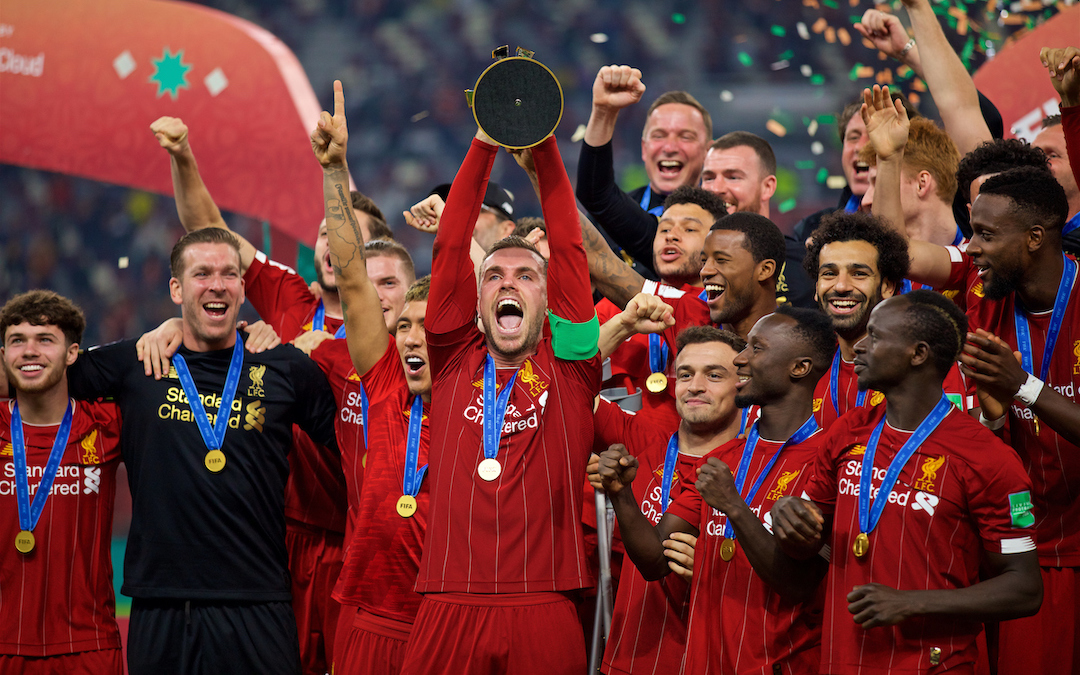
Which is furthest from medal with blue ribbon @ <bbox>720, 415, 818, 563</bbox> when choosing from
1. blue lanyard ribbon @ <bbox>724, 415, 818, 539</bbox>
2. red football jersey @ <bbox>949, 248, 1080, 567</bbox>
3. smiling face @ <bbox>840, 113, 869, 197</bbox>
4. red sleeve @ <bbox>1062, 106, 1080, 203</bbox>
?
smiling face @ <bbox>840, 113, 869, 197</bbox>

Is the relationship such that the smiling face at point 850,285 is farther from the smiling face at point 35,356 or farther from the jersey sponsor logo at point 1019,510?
the smiling face at point 35,356

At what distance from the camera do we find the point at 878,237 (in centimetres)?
364

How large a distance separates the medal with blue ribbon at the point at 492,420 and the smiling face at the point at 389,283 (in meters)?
1.52

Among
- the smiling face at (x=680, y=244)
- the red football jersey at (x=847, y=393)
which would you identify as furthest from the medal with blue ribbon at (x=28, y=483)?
the red football jersey at (x=847, y=393)

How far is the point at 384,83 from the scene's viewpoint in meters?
8.32

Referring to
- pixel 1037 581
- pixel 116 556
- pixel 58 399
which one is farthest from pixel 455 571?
pixel 116 556

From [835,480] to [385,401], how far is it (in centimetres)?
167

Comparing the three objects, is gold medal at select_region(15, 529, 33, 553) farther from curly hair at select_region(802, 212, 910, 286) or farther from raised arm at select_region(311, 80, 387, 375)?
curly hair at select_region(802, 212, 910, 286)

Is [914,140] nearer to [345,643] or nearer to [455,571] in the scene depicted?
[455,571]

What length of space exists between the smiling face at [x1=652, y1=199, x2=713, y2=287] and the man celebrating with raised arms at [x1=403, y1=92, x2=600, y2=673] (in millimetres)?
1185

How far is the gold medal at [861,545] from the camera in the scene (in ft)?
9.17

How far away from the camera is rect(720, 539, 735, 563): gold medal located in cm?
312

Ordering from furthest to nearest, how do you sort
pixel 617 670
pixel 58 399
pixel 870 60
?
pixel 870 60 < pixel 58 399 < pixel 617 670

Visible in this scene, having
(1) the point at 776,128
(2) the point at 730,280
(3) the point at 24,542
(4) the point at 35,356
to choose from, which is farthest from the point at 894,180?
(1) the point at 776,128
